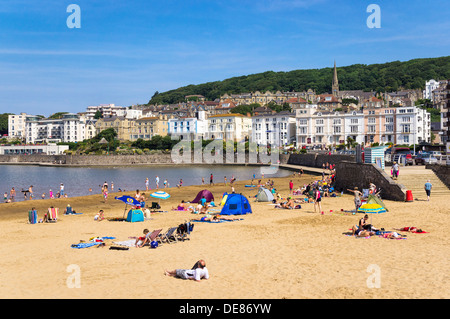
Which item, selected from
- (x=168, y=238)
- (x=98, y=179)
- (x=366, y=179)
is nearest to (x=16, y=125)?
(x=98, y=179)

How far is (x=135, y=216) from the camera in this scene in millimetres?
20891

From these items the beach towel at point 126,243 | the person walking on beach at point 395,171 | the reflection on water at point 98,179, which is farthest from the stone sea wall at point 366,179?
the reflection on water at point 98,179

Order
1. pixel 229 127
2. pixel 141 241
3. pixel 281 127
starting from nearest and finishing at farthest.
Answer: pixel 141 241
pixel 281 127
pixel 229 127

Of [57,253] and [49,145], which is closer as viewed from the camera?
[57,253]

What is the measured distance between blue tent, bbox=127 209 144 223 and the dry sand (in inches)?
19.2

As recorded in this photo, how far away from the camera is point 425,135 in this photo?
3492 inches

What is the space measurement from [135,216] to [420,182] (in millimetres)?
16985

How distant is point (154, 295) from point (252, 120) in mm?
105743

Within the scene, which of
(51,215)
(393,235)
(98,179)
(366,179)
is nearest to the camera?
(393,235)

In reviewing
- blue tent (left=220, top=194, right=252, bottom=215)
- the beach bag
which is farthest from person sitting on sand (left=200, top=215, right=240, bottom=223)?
the beach bag

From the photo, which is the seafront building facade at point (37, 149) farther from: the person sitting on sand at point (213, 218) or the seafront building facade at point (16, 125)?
the person sitting on sand at point (213, 218)

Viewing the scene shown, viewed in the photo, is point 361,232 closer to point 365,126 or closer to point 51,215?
point 51,215
